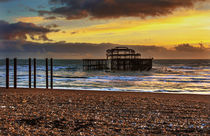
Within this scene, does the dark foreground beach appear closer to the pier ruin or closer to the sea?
the sea

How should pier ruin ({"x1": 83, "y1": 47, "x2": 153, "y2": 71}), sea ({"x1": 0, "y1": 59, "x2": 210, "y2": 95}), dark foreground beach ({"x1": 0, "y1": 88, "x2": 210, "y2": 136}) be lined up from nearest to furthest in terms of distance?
1. dark foreground beach ({"x1": 0, "y1": 88, "x2": 210, "y2": 136})
2. sea ({"x1": 0, "y1": 59, "x2": 210, "y2": 95})
3. pier ruin ({"x1": 83, "y1": 47, "x2": 153, "y2": 71})

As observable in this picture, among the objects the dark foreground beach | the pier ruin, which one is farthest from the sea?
the pier ruin

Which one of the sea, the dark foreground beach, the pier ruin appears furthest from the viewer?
the pier ruin

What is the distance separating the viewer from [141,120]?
553 cm

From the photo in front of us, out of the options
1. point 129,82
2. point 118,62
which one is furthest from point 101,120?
point 118,62

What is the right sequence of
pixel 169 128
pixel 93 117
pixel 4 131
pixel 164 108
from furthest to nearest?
pixel 164 108 < pixel 93 117 < pixel 169 128 < pixel 4 131

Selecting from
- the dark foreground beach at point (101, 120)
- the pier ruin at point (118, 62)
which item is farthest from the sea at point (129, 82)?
the pier ruin at point (118, 62)

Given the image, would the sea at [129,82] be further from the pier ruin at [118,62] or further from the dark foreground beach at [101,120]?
the pier ruin at [118,62]

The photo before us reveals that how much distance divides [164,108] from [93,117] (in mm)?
2578

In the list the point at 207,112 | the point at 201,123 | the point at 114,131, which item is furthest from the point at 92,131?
the point at 207,112

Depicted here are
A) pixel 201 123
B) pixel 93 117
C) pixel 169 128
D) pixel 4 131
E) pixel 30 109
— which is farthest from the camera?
pixel 30 109

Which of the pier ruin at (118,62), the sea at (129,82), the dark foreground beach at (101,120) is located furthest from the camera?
the pier ruin at (118,62)

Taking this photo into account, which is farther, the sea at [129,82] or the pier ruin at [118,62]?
the pier ruin at [118,62]

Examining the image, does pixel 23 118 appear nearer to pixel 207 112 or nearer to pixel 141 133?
pixel 141 133
